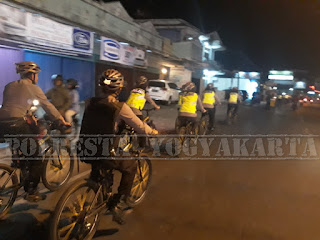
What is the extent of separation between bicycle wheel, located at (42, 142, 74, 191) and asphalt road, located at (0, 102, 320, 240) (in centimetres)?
26

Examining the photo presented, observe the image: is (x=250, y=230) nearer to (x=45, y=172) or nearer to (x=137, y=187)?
(x=137, y=187)

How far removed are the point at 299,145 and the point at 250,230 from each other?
22.2ft

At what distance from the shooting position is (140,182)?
174 inches

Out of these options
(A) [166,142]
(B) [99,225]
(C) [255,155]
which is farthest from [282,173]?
(B) [99,225]

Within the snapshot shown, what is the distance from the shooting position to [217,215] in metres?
4.23

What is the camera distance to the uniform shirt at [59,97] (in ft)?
21.6

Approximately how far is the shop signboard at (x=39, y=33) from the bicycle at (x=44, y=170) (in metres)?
5.93

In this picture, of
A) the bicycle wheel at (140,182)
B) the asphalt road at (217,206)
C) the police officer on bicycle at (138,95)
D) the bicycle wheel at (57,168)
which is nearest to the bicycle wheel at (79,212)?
the asphalt road at (217,206)

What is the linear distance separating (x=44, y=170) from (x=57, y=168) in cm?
46

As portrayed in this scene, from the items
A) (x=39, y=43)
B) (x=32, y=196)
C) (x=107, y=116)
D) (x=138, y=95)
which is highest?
(x=39, y=43)

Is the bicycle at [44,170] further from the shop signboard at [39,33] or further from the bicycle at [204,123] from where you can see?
the shop signboard at [39,33]

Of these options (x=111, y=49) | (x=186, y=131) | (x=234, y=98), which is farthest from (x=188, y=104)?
(x=111, y=49)

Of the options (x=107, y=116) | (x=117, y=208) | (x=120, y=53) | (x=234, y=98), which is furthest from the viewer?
(x=120, y=53)

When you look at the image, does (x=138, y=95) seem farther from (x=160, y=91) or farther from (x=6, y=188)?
(x=160, y=91)
